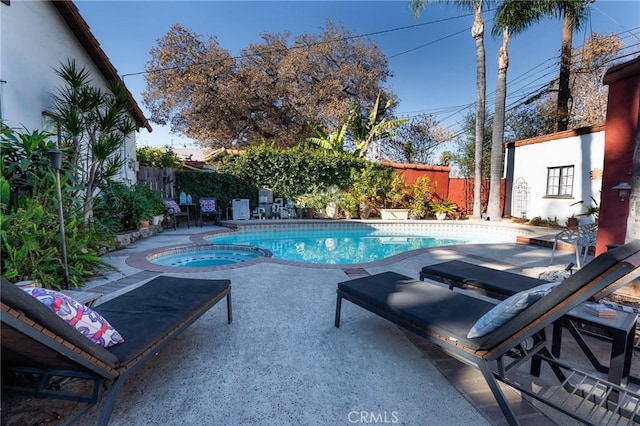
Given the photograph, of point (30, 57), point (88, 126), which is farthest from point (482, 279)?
point (30, 57)

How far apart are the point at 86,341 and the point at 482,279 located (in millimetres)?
3544

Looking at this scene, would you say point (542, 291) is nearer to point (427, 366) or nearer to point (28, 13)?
point (427, 366)

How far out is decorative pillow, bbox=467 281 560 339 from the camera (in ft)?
5.77

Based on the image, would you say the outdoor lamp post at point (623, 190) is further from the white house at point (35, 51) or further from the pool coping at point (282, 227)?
the white house at point (35, 51)

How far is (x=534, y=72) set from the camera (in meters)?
17.2

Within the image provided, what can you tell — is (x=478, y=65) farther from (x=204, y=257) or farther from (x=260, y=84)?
(x=204, y=257)

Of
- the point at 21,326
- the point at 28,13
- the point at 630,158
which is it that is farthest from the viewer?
the point at 28,13

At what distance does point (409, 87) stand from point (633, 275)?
22.2 meters

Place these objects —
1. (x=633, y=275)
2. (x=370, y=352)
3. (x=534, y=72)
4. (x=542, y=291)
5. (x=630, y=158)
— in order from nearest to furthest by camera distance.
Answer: (x=633, y=275) → (x=542, y=291) → (x=370, y=352) → (x=630, y=158) → (x=534, y=72)

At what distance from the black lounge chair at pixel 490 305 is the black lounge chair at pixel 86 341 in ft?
5.41

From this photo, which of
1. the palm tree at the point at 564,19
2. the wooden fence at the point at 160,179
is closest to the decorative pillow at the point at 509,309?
the wooden fence at the point at 160,179

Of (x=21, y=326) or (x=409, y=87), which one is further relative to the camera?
(x=409, y=87)

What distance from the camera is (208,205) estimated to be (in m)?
11.1

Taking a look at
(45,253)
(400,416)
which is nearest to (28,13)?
(45,253)
